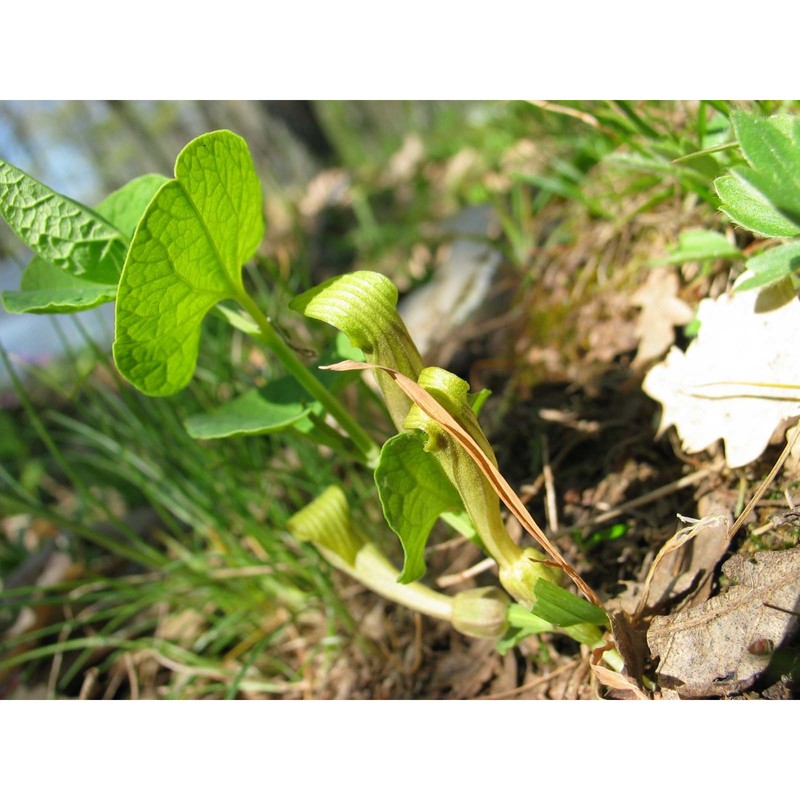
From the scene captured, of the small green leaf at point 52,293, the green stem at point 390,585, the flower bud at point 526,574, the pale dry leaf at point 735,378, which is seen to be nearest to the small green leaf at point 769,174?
the pale dry leaf at point 735,378

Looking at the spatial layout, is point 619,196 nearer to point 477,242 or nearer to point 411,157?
point 477,242

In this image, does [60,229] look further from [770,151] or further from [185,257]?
[770,151]

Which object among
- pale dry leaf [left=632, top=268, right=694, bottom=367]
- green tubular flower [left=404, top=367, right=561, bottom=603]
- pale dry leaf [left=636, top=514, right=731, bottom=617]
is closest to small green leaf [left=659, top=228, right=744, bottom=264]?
pale dry leaf [left=632, top=268, right=694, bottom=367]

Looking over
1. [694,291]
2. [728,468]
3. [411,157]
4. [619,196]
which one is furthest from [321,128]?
[728,468]

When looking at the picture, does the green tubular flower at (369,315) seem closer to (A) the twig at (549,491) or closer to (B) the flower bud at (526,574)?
(B) the flower bud at (526,574)

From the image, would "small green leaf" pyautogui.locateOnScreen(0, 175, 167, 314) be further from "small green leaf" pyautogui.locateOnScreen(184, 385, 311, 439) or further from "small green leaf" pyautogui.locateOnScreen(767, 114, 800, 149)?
"small green leaf" pyautogui.locateOnScreen(767, 114, 800, 149)
